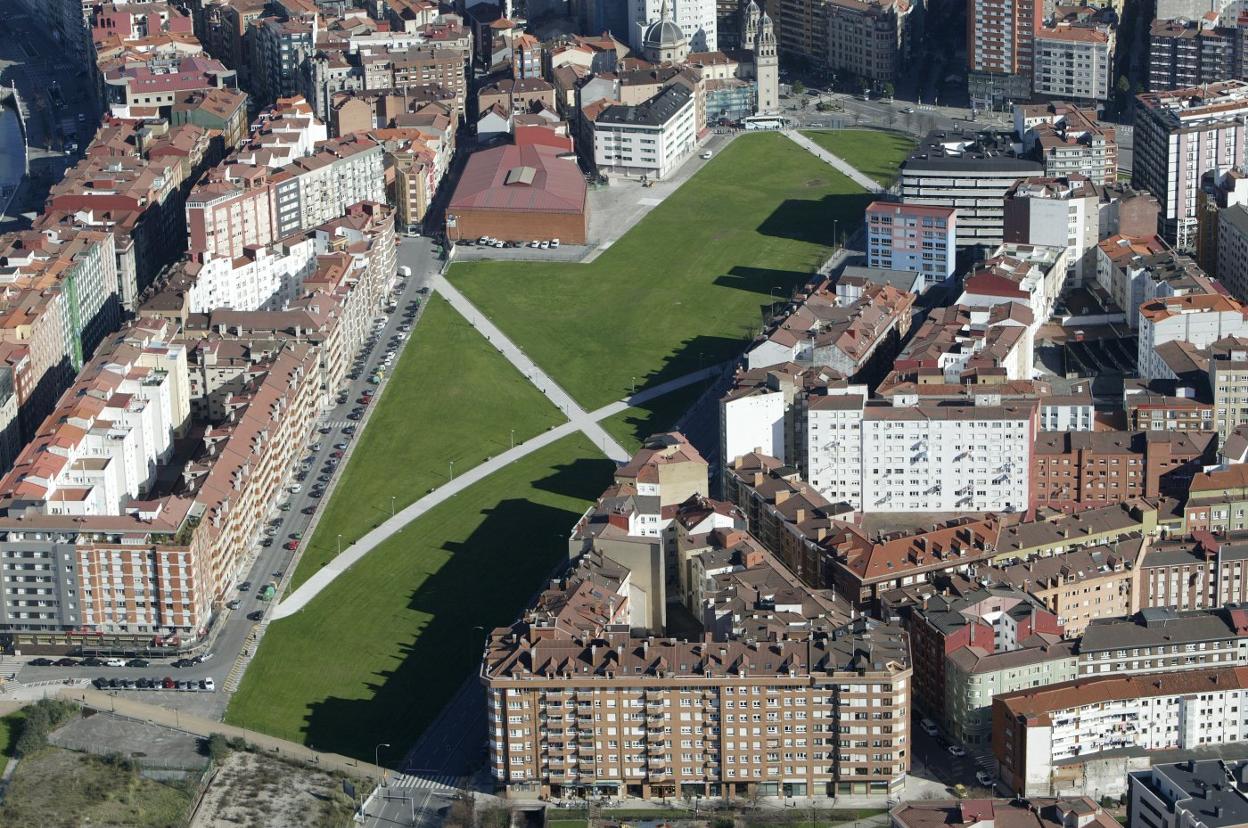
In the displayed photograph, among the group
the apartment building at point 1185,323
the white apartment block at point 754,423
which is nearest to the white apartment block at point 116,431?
the white apartment block at point 754,423

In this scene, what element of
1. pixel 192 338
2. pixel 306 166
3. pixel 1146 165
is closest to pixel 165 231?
pixel 306 166

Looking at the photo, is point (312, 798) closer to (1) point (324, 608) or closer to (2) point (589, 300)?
(1) point (324, 608)

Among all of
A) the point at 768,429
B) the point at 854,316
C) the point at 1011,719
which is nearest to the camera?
the point at 1011,719

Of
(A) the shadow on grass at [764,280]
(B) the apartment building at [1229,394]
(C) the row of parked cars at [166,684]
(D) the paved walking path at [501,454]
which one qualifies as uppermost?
(B) the apartment building at [1229,394]

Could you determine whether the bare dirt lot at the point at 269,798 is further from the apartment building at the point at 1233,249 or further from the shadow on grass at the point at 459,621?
the apartment building at the point at 1233,249

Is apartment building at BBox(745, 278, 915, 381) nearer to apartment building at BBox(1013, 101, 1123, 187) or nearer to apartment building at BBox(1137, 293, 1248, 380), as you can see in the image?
apartment building at BBox(1137, 293, 1248, 380)

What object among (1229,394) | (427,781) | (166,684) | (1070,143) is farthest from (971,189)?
(427,781)

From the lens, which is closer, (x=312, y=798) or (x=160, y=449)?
(x=312, y=798)
